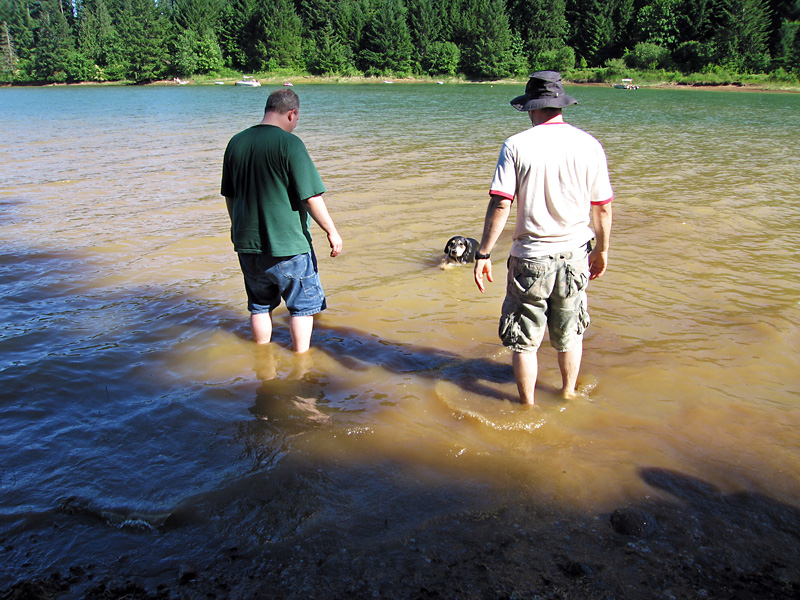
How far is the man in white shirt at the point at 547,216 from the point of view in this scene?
3525 mm

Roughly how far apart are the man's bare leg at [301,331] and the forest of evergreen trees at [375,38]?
8792 centimetres

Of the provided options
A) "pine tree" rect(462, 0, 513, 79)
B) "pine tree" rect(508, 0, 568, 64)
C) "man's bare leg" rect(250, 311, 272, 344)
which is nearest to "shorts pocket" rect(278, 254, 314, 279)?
"man's bare leg" rect(250, 311, 272, 344)

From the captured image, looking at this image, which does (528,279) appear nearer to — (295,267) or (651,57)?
(295,267)

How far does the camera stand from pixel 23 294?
6445 mm

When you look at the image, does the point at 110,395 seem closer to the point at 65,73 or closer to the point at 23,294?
the point at 23,294

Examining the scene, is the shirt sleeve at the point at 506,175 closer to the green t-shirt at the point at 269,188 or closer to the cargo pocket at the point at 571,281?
the cargo pocket at the point at 571,281

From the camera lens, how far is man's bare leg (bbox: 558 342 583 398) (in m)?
4.13

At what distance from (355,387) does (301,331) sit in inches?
30.1

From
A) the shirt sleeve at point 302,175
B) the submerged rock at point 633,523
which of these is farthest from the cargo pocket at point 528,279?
the shirt sleeve at point 302,175

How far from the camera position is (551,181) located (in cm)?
354

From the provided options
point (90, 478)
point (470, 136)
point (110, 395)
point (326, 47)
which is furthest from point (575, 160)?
point (326, 47)

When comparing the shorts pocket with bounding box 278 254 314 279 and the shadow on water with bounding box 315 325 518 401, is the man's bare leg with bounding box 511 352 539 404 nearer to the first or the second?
the shadow on water with bounding box 315 325 518 401

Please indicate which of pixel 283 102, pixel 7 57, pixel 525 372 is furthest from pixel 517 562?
pixel 7 57

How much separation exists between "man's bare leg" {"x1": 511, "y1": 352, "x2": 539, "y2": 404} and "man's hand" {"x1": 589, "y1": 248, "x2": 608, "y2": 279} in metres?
0.77
